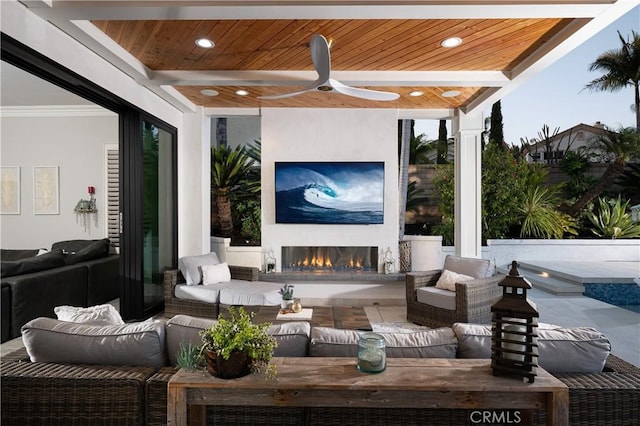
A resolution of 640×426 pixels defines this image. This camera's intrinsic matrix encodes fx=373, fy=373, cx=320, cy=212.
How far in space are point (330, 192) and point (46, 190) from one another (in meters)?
4.72

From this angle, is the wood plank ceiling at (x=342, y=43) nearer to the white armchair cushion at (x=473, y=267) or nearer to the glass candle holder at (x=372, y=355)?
the white armchair cushion at (x=473, y=267)

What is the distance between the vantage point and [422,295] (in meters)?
4.34

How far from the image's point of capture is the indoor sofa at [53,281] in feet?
12.2

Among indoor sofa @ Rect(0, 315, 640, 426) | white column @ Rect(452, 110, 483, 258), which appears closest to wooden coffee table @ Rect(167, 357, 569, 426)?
indoor sofa @ Rect(0, 315, 640, 426)

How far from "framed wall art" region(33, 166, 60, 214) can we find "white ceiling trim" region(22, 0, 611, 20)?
4.36 m

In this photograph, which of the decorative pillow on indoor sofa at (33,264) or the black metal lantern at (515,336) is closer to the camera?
the black metal lantern at (515,336)

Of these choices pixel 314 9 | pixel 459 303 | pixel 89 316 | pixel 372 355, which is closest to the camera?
pixel 372 355

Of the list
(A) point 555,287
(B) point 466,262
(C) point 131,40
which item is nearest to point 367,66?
(C) point 131,40

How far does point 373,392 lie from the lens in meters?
1.43

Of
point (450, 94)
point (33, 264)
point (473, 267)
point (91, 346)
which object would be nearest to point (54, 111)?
point (33, 264)

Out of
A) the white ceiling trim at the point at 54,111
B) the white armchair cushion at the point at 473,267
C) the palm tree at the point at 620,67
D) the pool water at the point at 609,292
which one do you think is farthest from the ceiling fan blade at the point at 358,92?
the palm tree at the point at 620,67

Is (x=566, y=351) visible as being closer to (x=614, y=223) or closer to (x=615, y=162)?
(x=614, y=223)

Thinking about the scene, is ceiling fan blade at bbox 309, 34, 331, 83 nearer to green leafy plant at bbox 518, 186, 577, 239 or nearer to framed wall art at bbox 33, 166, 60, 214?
framed wall art at bbox 33, 166, 60, 214

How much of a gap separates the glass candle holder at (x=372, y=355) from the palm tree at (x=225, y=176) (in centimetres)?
558
